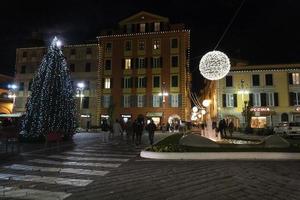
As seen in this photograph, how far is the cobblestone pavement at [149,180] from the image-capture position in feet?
21.9

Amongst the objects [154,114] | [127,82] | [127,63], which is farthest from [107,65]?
[154,114]

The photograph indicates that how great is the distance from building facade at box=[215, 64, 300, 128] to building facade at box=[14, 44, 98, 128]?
2155cm

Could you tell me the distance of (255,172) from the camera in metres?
9.33

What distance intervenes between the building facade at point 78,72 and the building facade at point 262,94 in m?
21.6

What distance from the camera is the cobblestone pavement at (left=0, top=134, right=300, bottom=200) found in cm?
666

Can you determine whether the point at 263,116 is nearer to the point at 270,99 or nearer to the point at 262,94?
the point at 270,99

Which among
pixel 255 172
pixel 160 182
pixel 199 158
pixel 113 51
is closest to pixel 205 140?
pixel 199 158

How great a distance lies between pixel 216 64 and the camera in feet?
63.7

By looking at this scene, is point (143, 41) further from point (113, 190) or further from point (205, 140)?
point (113, 190)

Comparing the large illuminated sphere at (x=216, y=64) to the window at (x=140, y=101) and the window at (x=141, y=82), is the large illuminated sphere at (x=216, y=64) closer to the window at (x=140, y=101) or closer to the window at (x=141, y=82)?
the window at (x=140, y=101)

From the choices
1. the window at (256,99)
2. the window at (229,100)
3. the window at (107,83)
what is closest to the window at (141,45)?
the window at (107,83)

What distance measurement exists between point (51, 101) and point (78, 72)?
34165 millimetres

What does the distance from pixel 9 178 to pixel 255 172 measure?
7.12 metres

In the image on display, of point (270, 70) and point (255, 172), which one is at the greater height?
point (270, 70)
